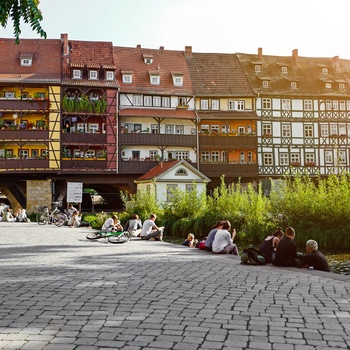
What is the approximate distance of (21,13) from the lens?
5480 mm

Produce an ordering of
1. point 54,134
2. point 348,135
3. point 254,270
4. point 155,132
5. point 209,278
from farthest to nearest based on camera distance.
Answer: point 348,135
point 155,132
point 54,134
point 254,270
point 209,278

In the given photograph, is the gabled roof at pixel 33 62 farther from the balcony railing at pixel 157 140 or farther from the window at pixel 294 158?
the window at pixel 294 158

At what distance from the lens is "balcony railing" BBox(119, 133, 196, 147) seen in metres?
46.7

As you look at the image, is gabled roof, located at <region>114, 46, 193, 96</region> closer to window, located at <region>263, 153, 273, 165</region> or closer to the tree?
window, located at <region>263, 153, 273, 165</region>

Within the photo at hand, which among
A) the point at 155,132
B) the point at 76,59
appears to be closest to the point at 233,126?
the point at 155,132

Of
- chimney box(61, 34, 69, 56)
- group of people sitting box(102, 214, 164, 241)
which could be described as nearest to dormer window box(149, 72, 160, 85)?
chimney box(61, 34, 69, 56)

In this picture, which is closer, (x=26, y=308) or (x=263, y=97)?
(x=26, y=308)

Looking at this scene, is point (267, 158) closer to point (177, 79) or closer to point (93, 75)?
Result: point (177, 79)

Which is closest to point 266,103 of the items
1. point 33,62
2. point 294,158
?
point 294,158

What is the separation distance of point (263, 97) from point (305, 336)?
45641 millimetres

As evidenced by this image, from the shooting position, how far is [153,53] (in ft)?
173

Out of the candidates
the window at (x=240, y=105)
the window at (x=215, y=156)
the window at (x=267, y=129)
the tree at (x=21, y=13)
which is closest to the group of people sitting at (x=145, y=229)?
the tree at (x=21, y=13)

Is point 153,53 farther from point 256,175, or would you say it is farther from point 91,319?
point 91,319

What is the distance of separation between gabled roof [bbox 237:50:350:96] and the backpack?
38396 mm
